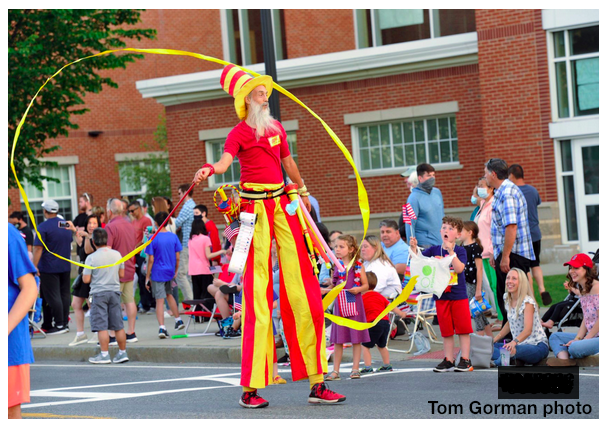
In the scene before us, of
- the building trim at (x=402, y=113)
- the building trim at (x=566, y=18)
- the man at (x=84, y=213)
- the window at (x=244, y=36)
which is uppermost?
the window at (x=244, y=36)

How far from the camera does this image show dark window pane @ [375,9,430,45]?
22469 mm

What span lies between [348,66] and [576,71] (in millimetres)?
5471

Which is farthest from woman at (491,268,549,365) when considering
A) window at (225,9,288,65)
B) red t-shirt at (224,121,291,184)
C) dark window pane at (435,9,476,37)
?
window at (225,9,288,65)

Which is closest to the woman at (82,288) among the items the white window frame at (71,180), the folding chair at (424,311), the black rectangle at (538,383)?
the folding chair at (424,311)

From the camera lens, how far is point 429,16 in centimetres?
2230

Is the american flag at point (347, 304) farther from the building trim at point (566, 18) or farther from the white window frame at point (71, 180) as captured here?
the white window frame at point (71, 180)

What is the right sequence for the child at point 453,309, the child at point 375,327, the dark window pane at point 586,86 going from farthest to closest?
the dark window pane at point 586,86, the child at point 375,327, the child at point 453,309

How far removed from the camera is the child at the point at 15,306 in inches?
165

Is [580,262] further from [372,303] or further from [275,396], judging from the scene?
[275,396]

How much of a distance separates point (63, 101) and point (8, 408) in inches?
732

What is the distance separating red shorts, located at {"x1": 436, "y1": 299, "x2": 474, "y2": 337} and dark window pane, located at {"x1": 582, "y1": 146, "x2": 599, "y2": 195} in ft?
39.3

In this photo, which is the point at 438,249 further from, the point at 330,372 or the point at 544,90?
the point at 544,90

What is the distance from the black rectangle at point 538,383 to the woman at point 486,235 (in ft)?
8.71

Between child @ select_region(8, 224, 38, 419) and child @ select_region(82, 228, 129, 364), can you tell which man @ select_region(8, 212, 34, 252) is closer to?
child @ select_region(82, 228, 129, 364)
